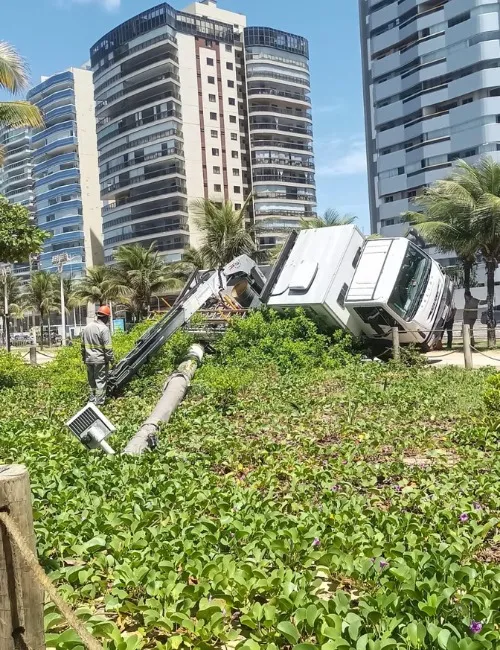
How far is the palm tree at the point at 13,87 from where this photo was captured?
15.5 meters

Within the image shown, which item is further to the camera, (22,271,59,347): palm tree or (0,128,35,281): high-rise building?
(0,128,35,281): high-rise building

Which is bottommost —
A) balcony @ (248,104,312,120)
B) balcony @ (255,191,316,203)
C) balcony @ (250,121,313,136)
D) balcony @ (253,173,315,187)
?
balcony @ (255,191,316,203)

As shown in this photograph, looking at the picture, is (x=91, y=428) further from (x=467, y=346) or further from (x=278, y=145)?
(x=278, y=145)

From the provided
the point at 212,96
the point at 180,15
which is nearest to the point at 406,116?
the point at 212,96

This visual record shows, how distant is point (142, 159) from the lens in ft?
275

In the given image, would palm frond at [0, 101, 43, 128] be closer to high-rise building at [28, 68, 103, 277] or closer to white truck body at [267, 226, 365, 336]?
white truck body at [267, 226, 365, 336]

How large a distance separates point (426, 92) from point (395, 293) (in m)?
59.3

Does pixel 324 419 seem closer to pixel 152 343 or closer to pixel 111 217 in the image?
pixel 152 343

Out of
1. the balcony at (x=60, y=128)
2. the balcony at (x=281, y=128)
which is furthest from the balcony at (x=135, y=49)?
the balcony at (x=60, y=128)

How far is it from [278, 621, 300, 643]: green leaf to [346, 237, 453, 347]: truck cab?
41.0ft

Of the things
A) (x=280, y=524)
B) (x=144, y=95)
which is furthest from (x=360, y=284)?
(x=144, y=95)

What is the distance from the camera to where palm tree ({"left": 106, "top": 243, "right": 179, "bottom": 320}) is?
136 ft

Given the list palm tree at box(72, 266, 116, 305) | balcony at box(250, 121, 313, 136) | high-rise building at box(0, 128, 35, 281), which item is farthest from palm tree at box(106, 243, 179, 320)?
high-rise building at box(0, 128, 35, 281)

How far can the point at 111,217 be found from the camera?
88.8m
